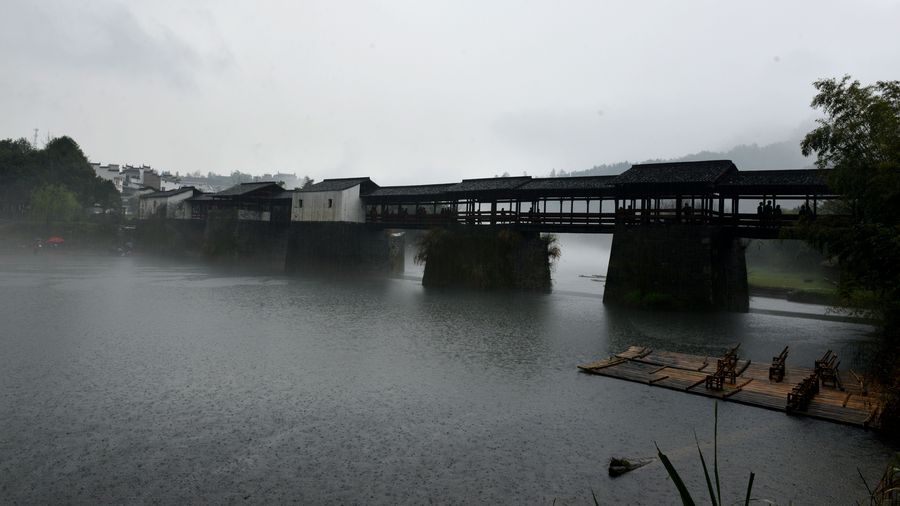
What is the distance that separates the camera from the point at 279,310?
82.2 ft

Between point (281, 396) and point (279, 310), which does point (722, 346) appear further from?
point (279, 310)

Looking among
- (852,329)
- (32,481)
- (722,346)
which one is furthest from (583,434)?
(852,329)

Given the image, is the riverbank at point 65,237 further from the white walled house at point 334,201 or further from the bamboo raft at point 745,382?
the bamboo raft at point 745,382

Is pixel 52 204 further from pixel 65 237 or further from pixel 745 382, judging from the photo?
pixel 745 382

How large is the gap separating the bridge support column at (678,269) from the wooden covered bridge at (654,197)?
0.87m

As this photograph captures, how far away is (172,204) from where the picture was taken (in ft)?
224

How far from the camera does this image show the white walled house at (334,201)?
4444 cm

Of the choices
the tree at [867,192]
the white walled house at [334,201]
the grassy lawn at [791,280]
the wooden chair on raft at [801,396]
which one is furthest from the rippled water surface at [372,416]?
the white walled house at [334,201]

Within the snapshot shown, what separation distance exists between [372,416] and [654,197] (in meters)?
22.2

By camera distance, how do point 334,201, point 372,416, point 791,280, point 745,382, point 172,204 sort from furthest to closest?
point 172,204
point 791,280
point 334,201
point 745,382
point 372,416

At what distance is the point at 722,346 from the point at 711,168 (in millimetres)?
12100

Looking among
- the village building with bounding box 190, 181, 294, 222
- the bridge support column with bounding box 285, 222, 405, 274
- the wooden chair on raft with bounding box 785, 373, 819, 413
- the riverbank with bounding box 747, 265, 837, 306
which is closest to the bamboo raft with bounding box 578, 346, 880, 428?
the wooden chair on raft with bounding box 785, 373, 819, 413

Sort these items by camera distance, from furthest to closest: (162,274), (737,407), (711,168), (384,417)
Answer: (162,274), (711,168), (737,407), (384,417)

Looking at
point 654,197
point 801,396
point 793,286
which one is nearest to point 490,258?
point 654,197
